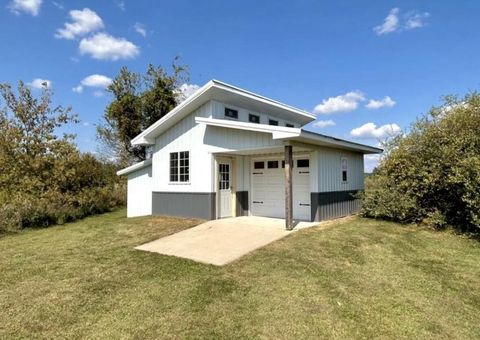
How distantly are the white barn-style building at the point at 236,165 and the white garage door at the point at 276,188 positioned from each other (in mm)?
36

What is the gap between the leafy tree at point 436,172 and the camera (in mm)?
9148

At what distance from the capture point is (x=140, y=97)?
2112 centimetres

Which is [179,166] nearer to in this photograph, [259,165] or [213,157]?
[213,157]

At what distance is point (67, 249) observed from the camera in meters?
8.06

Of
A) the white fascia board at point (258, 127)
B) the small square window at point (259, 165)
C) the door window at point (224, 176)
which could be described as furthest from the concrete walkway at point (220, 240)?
the white fascia board at point (258, 127)

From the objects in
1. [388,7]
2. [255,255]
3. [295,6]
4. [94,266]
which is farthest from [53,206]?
[388,7]

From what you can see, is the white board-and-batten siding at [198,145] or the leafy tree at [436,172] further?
the white board-and-batten siding at [198,145]

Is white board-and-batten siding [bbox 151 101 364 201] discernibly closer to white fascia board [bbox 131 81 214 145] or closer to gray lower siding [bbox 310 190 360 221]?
gray lower siding [bbox 310 190 360 221]

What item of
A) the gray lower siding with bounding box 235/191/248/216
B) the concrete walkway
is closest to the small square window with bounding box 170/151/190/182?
the gray lower siding with bounding box 235/191/248/216

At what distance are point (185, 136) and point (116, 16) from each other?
5395 millimetres

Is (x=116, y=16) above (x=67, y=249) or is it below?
above

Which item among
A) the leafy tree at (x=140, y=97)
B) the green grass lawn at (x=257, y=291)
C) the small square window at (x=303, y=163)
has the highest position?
the leafy tree at (x=140, y=97)

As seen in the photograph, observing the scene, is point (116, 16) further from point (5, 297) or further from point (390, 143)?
point (390, 143)

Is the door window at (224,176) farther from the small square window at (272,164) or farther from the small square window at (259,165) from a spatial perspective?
the small square window at (272,164)
